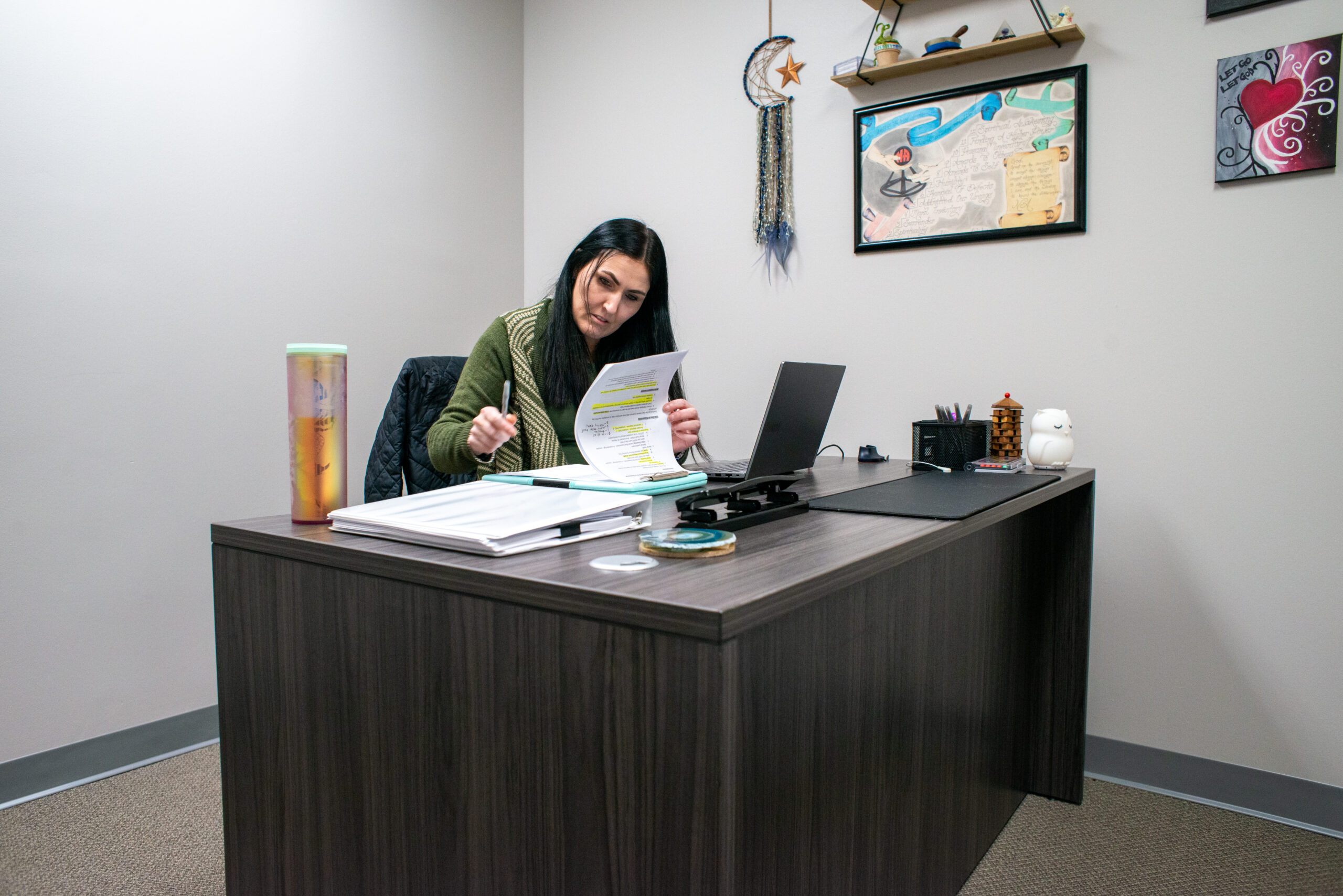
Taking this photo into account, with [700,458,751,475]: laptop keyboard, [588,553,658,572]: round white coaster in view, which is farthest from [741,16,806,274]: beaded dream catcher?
[588,553,658,572]: round white coaster

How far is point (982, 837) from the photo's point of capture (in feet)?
5.50

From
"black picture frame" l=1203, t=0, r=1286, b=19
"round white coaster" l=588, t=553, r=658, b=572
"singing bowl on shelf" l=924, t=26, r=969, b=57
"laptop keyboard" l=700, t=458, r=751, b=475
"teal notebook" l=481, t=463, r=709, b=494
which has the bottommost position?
"laptop keyboard" l=700, t=458, r=751, b=475

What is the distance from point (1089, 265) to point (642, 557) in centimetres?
Answer: 167

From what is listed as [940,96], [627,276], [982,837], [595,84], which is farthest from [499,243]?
[982,837]

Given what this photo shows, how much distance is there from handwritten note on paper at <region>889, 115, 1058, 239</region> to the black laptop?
91 centimetres

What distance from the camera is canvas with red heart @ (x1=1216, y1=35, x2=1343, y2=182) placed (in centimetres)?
174

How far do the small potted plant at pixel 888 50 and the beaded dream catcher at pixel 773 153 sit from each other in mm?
284

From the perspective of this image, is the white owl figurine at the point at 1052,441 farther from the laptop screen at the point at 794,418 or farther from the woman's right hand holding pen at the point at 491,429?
the woman's right hand holding pen at the point at 491,429

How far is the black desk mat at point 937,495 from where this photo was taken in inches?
46.4

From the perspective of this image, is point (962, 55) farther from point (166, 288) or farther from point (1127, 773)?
point (166, 288)

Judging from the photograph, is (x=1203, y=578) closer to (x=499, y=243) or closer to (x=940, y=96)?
(x=940, y=96)

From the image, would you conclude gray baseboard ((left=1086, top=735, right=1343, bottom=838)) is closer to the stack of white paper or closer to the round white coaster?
the stack of white paper

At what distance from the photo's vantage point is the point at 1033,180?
2078 mm

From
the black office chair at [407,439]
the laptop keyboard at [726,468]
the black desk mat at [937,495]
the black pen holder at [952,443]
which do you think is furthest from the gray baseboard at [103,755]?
the black pen holder at [952,443]
